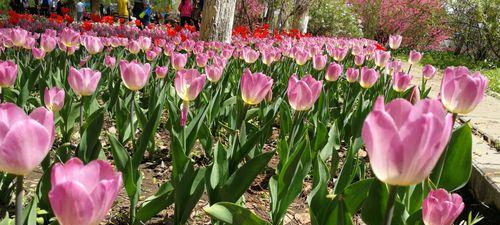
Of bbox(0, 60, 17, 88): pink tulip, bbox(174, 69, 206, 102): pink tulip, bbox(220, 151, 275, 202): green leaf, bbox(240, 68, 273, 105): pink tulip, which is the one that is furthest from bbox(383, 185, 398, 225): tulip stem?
bbox(0, 60, 17, 88): pink tulip

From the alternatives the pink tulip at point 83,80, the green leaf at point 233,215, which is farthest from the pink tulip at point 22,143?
the pink tulip at point 83,80

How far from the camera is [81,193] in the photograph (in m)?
0.69

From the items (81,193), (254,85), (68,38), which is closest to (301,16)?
(68,38)

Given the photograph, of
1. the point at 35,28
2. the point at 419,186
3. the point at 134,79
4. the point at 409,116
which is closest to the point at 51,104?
the point at 134,79

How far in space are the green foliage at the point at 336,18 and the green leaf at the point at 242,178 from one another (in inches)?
663

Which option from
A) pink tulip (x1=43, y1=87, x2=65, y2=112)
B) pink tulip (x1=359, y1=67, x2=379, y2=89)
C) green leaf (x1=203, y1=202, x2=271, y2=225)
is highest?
pink tulip (x1=359, y1=67, x2=379, y2=89)

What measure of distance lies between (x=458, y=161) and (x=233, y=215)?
781 millimetres

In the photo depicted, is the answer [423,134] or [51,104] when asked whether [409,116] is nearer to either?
[423,134]

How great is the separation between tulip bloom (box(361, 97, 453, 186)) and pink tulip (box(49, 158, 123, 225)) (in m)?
0.41

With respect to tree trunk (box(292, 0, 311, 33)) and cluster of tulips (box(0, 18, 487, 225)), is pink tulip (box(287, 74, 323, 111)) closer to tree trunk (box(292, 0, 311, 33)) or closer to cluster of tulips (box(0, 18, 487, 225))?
cluster of tulips (box(0, 18, 487, 225))

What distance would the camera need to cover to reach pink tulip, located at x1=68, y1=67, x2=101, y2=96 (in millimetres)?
1898

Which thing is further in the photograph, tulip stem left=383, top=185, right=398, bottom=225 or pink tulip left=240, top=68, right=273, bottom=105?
pink tulip left=240, top=68, right=273, bottom=105

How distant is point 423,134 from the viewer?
0.73 m

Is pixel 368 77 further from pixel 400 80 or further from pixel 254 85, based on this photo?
pixel 254 85
